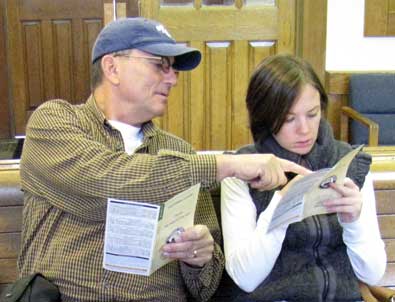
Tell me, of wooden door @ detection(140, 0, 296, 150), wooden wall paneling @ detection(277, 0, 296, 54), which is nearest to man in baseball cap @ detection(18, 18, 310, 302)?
wooden door @ detection(140, 0, 296, 150)

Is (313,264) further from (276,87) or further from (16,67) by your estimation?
(16,67)

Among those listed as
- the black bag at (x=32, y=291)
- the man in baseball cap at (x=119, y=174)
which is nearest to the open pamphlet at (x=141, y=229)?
the man in baseball cap at (x=119, y=174)

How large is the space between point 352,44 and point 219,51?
0.84 meters

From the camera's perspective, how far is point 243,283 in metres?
1.60

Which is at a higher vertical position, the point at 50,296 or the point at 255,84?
the point at 255,84

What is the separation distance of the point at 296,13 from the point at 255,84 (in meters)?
2.43

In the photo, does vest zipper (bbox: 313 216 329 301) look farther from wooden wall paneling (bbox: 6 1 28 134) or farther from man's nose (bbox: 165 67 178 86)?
wooden wall paneling (bbox: 6 1 28 134)

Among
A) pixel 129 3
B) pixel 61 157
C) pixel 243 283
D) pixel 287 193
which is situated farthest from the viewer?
pixel 129 3

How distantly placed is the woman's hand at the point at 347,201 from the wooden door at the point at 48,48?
380 centimetres

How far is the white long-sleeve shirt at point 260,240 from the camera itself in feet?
5.07

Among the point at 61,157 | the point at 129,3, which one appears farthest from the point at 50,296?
the point at 129,3

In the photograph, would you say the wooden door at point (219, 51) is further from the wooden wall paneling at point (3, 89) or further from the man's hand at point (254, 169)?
the man's hand at point (254, 169)

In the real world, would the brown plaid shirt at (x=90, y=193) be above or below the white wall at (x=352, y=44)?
below

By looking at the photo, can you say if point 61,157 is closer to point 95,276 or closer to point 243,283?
point 95,276
